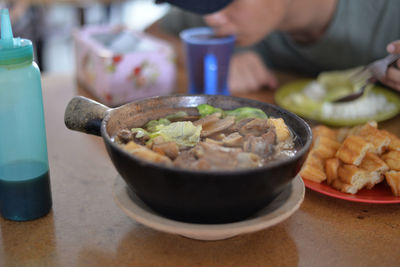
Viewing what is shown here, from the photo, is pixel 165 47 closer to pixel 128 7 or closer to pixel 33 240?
pixel 33 240

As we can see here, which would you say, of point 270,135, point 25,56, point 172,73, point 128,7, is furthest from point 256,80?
point 128,7

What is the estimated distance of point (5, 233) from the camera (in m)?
0.82

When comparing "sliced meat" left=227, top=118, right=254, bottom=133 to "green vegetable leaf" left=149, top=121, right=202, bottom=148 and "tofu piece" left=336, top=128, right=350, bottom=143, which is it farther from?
"tofu piece" left=336, top=128, right=350, bottom=143

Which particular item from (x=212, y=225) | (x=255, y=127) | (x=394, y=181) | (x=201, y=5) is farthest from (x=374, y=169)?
(x=201, y=5)

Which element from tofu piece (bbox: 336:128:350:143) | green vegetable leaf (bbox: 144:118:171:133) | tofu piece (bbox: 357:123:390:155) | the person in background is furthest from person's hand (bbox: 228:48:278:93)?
green vegetable leaf (bbox: 144:118:171:133)

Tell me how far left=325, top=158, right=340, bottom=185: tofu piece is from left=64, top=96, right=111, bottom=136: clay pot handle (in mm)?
527

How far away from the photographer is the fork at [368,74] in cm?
133

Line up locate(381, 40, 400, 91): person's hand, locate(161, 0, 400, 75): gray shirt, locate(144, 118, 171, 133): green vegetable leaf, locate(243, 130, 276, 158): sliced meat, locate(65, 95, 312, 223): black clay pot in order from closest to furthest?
1. locate(65, 95, 312, 223): black clay pot
2. locate(243, 130, 276, 158): sliced meat
3. locate(144, 118, 171, 133): green vegetable leaf
4. locate(381, 40, 400, 91): person's hand
5. locate(161, 0, 400, 75): gray shirt

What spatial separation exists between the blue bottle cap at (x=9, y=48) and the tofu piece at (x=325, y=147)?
699 mm

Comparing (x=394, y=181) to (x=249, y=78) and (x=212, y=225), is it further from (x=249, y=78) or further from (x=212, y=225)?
(x=249, y=78)

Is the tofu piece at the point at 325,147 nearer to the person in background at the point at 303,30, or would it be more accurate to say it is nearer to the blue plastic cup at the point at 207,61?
the blue plastic cup at the point at 207,61

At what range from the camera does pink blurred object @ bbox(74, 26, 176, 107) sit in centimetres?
147

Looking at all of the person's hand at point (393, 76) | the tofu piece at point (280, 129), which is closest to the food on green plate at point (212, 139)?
the tofu piece at point (280, 129)

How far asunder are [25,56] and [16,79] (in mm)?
46
